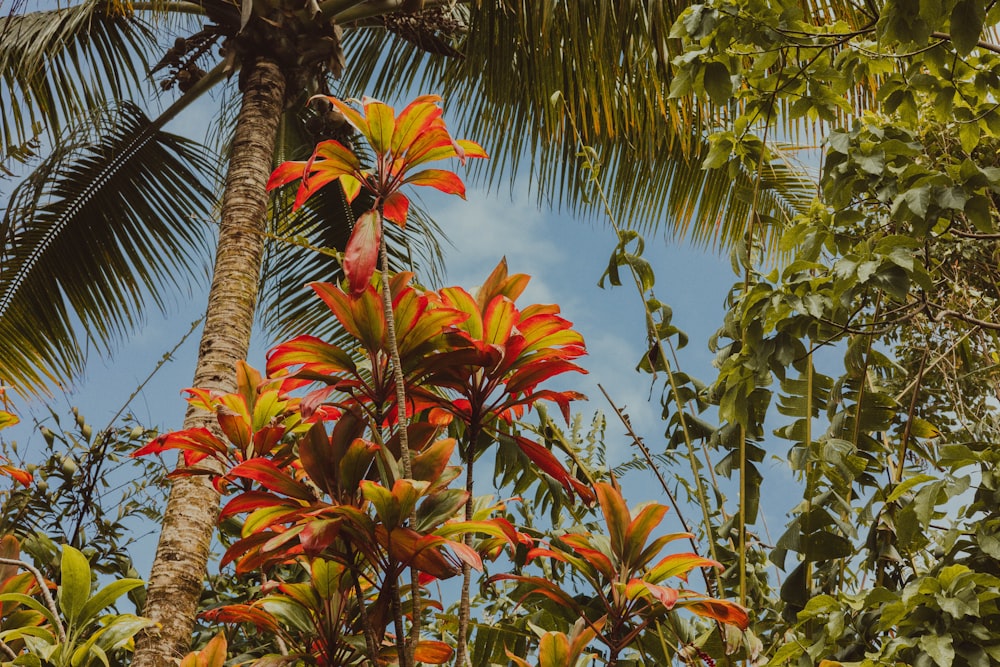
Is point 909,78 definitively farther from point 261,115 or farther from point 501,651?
point 261,115

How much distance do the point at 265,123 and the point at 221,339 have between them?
3.74 ft

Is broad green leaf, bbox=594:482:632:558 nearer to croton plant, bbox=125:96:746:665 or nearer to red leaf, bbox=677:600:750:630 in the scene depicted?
croton plant, bbox=125:96:746:665

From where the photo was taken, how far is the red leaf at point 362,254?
112cm

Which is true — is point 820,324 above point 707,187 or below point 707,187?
below

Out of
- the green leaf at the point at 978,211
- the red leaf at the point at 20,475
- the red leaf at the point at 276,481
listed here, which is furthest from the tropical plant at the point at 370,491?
the green leaf at the point at 978,211

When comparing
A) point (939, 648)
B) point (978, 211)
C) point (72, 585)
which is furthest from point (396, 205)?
point (978, 211)

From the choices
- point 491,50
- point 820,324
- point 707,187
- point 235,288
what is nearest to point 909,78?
point 820,324

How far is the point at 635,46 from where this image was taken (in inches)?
145

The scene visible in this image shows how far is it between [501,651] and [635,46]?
2.76 metres

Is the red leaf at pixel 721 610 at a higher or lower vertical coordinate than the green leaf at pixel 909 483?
lower

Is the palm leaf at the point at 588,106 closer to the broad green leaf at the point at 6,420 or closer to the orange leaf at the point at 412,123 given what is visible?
the orange leaf at the point at 412,123

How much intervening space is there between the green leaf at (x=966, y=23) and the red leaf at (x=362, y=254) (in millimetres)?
916

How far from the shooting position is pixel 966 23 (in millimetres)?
1325

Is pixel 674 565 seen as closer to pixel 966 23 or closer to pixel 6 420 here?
pixel 966 23
